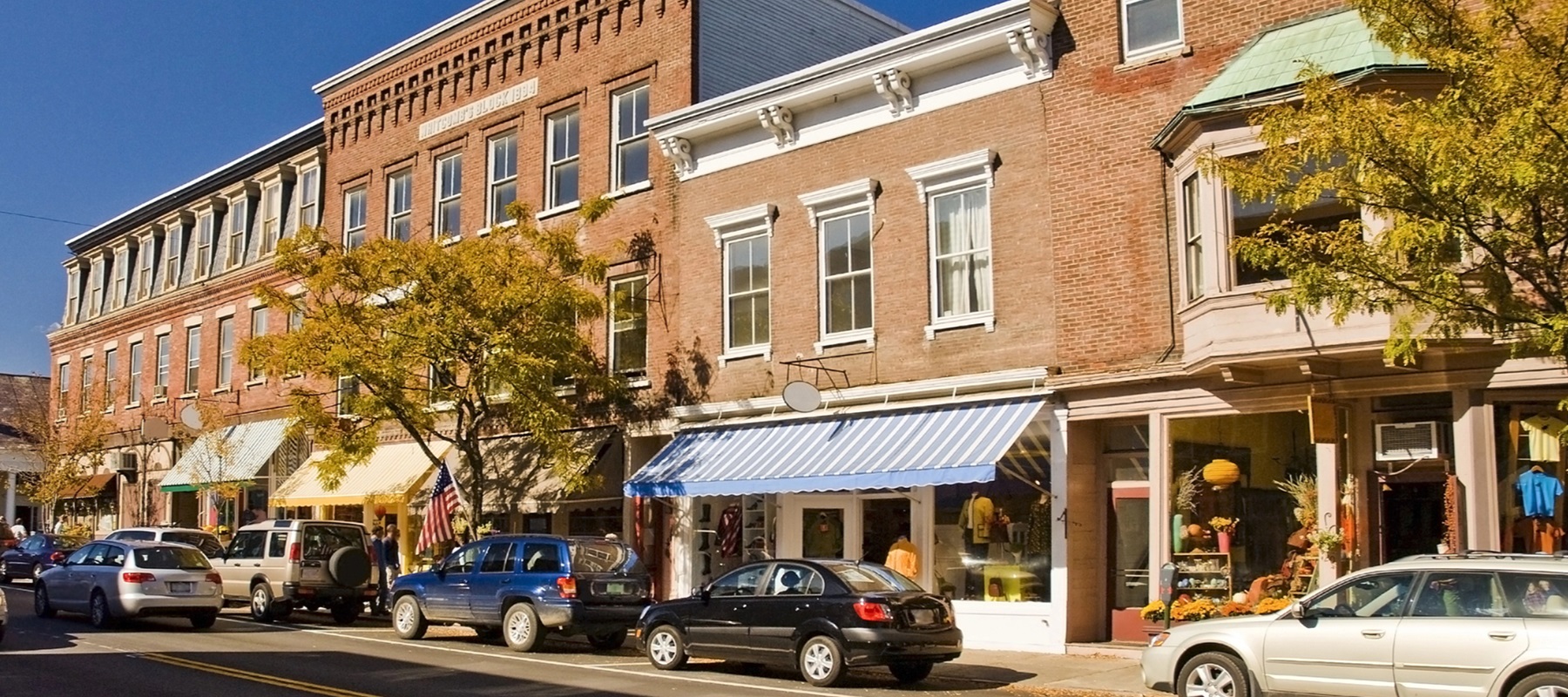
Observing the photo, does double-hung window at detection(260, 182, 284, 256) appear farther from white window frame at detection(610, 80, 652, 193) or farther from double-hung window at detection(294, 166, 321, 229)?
white window frame at detection(610, 80, 652, 193)

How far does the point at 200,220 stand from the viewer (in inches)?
1503

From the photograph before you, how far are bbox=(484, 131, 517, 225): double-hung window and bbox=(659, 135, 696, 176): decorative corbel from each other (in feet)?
15.4

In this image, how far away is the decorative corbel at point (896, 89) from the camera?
806 inches

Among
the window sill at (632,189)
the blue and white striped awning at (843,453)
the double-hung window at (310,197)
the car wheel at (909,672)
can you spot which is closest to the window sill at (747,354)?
the blue and white striped awning at (843,453)

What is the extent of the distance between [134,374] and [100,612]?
72.5 ft

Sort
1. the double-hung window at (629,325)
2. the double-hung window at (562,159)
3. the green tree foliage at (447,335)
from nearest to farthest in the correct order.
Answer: the green tree foliage at (447,335)
the double-hung window at (629,325)
the double-hung window at (562,159)

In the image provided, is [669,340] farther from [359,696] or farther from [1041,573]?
[359,696]

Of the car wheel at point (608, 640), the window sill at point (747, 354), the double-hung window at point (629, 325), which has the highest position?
Result: the double-hung window at point (629, 325)

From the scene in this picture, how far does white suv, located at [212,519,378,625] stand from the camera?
22516mm

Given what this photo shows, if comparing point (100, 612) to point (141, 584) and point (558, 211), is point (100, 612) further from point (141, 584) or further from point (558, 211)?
point (558, 211)

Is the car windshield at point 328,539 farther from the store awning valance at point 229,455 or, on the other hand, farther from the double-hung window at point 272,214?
the double-hung window at point 272,214

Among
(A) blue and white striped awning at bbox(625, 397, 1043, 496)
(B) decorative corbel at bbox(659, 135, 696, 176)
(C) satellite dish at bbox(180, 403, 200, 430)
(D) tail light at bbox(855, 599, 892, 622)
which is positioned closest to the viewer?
(D) tail light at bbox(855, 599, 892, 622)

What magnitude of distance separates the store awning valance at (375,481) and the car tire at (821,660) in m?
13.3

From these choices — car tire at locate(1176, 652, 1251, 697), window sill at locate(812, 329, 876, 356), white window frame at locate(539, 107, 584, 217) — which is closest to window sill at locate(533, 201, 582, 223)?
white window frame at locate(539, 107, 584, 217)
